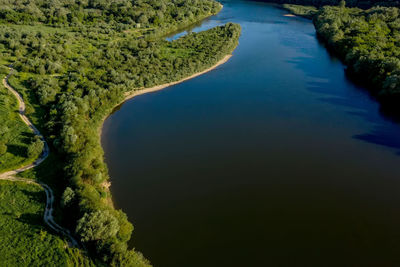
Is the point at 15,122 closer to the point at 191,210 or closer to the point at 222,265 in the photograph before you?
the point at 191,210

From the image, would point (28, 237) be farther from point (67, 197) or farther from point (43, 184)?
point (43, 184)

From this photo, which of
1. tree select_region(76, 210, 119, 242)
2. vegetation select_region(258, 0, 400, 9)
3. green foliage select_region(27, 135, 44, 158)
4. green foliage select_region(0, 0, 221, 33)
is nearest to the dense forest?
tree select_region(76, 210, 119, 242)

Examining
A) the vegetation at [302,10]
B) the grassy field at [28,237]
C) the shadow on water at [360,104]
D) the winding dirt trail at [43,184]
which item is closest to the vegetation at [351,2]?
the vegetation at [302,10]

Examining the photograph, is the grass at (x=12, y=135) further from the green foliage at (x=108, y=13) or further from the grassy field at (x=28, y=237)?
the green foliage at (x=108, y=13)

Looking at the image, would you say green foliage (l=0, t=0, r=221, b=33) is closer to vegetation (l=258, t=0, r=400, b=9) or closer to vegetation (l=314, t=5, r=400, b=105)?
vegetation (l=258, t=0, r=400, b=9)

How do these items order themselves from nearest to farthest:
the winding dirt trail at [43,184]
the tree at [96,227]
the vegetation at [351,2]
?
the tree at [96,227], the winding dirt trail at [43,184], the vegetation at [351,2]
